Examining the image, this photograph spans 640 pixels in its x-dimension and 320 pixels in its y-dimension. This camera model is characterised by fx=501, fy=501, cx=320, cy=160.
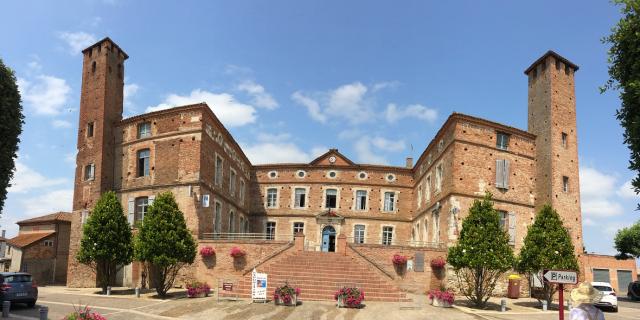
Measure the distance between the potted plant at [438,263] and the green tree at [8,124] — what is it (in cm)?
1975

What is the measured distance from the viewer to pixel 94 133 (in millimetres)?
29859

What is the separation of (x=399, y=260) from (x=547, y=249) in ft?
24.1

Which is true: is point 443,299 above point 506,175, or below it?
below

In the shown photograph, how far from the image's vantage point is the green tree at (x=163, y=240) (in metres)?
22.1

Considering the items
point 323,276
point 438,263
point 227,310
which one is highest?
point 438,263

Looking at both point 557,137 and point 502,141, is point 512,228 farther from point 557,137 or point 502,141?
point 557,137

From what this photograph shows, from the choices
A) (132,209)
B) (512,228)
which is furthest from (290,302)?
(512,228)

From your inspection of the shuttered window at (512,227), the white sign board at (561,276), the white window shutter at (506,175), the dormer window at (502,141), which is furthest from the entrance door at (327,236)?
the white sign board at (561,276)

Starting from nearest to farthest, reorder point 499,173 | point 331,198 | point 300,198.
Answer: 1. point 499,173
2. point 331,198
3. point 300,198

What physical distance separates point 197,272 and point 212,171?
6326 millimetres

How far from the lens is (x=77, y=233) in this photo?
94.8ft

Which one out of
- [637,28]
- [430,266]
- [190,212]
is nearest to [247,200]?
[190,212]

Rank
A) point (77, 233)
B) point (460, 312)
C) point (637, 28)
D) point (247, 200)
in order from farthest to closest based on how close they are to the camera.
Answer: point (247, 200)
point (77, 233)
point (460, 312)
point (637, 28)

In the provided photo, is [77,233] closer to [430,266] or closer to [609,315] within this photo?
[430,266]
